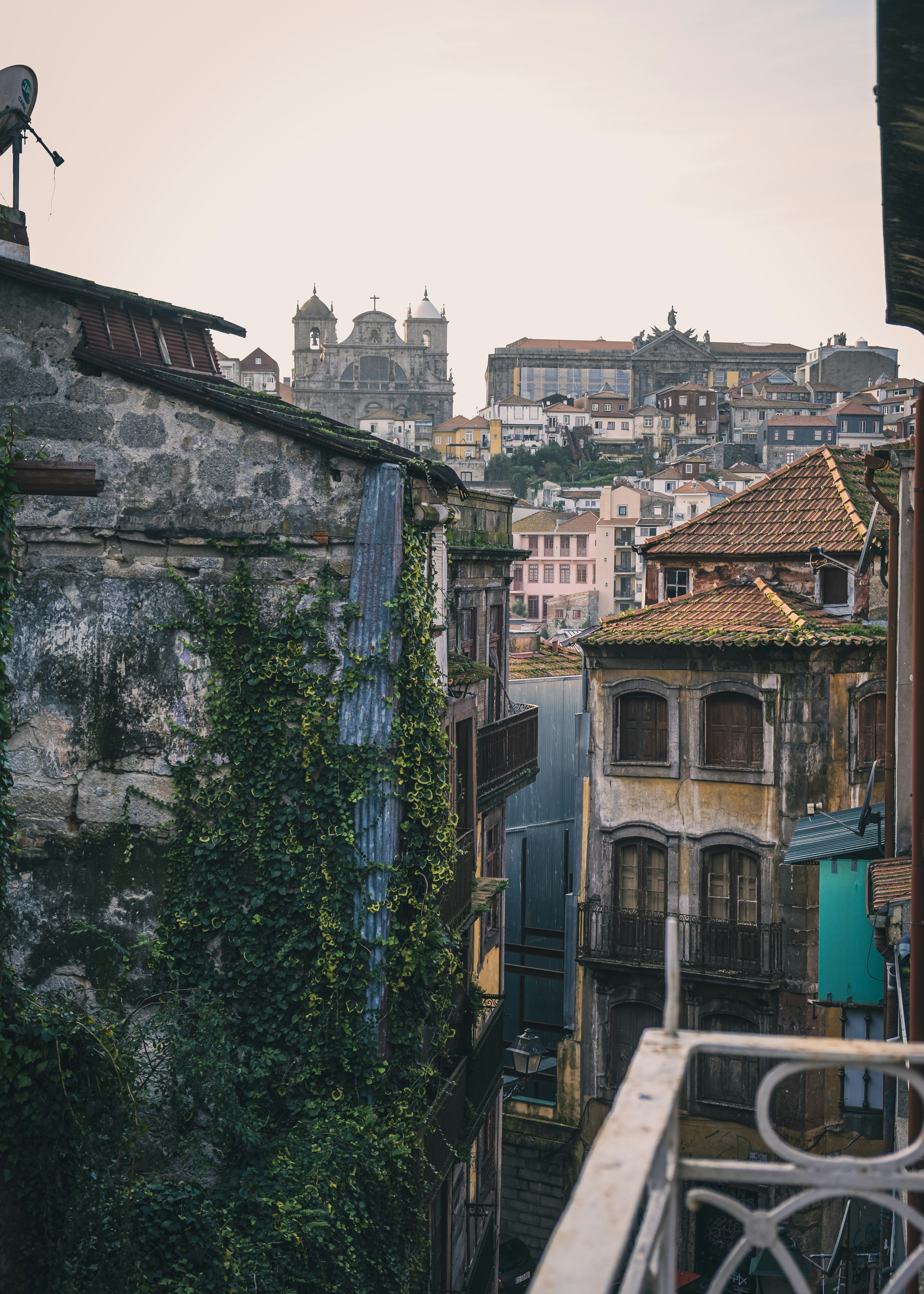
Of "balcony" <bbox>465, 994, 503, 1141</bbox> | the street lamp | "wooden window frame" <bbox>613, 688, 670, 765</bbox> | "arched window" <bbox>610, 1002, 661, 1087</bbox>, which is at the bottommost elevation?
the street lamp

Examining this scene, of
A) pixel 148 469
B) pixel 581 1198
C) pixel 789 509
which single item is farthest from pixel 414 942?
pixel 789 509

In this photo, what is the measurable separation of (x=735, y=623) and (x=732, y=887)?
16.1 feet

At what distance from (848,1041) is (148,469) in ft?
26.9

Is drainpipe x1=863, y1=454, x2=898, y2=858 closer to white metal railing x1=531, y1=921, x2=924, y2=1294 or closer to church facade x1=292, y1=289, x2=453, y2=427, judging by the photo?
white metal railing x1=531, y1=921, x2=924, y2=1294

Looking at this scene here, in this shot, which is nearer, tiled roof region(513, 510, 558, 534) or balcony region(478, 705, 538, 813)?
balcony region(478, 705, 538, 813)

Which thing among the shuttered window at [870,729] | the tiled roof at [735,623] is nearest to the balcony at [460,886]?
the tiled roof at [735,623]

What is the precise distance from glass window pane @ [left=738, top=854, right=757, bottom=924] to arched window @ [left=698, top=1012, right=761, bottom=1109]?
1.83 meters

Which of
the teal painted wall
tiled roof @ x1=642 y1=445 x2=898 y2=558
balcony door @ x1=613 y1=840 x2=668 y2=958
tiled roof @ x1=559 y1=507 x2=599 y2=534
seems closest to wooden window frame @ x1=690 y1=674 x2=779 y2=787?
balcony door @ x1=613 y1=840 x2=668 y2=958

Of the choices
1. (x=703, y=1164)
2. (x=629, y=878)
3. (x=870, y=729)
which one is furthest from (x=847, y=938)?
(x=629, y=878)

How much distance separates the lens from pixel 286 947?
9.99m

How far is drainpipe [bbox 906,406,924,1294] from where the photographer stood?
764 cm

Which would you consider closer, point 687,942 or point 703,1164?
point 703,1164

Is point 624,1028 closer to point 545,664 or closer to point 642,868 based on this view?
point 642,868

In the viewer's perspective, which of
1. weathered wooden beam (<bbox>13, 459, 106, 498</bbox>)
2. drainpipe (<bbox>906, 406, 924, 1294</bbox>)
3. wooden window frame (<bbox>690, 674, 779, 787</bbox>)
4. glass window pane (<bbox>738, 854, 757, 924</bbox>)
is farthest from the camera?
glass window pane (<bbox>738, 854, 757, 924</bbox>)
